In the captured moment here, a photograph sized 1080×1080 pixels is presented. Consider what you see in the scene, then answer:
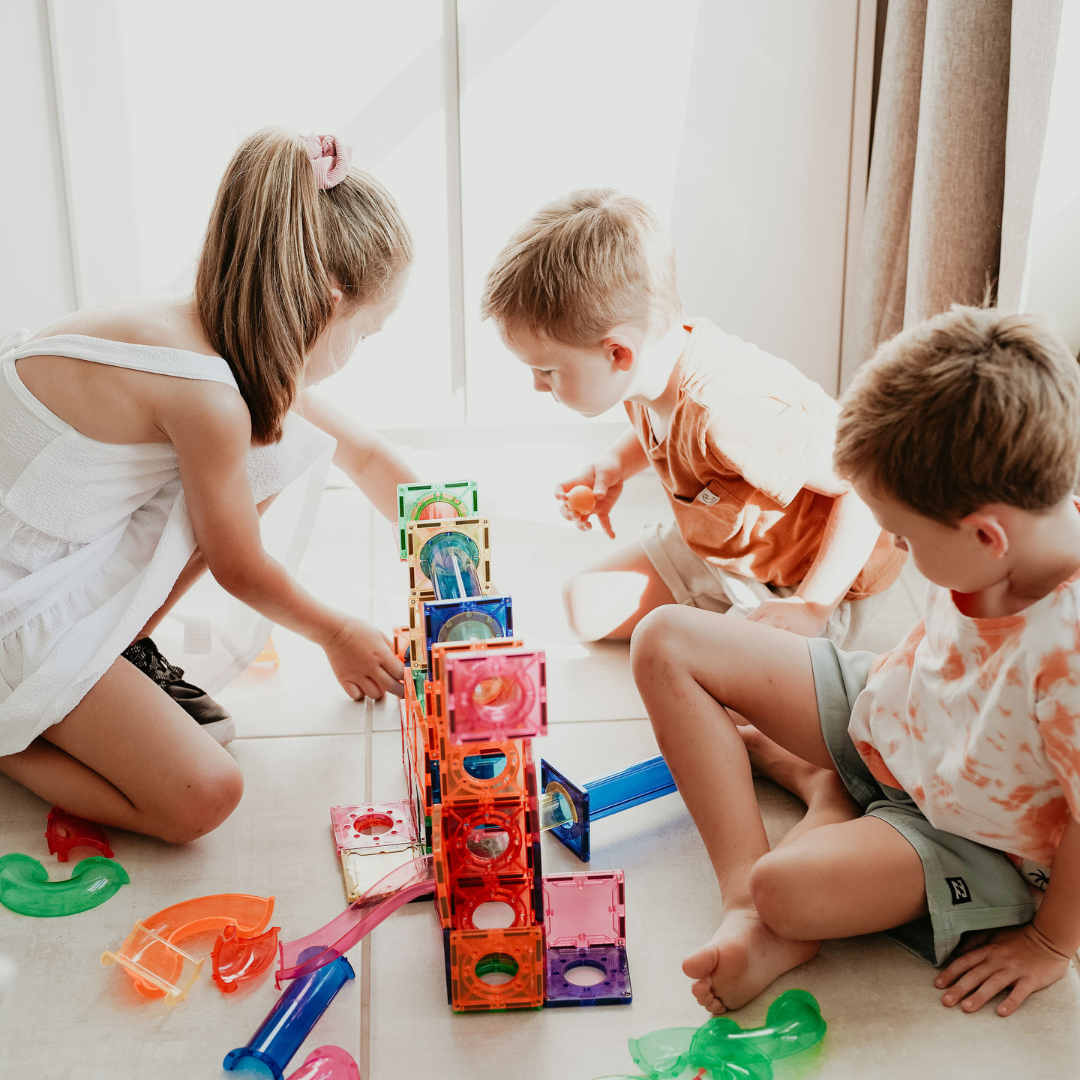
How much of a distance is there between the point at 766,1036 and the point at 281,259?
715mm

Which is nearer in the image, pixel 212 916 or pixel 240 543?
pixel 212 916

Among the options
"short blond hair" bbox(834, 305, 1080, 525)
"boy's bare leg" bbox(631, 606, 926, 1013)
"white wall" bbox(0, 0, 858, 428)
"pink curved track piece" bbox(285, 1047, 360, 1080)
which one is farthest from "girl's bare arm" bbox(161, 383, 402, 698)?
"white wall" bbox(0, 0, 858, 428)

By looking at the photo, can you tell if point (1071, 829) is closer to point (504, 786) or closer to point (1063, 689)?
point (1063, 689)

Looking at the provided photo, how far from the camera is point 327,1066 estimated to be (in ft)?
2.59

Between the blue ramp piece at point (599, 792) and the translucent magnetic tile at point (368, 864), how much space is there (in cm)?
13

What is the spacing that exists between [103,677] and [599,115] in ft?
3.50

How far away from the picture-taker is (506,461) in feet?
6.05

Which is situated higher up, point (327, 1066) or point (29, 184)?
point (29, 184)

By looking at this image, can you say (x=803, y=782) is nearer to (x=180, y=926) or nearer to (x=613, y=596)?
(x=613, y=596)

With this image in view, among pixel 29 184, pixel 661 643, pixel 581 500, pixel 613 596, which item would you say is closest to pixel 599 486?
pixel 581 500

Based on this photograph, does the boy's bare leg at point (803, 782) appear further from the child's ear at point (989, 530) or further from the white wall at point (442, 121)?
the white wall at point (442, 121)

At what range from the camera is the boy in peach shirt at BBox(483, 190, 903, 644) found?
110 centimetres

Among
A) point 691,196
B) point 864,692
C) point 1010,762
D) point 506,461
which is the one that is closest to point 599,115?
point 691,196

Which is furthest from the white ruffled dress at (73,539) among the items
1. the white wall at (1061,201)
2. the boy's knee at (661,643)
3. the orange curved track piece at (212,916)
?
the white wall at (1061,201)
